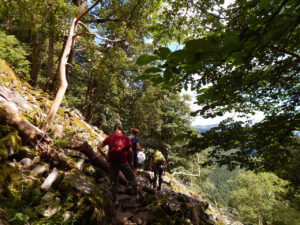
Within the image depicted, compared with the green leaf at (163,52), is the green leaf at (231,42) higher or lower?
higher

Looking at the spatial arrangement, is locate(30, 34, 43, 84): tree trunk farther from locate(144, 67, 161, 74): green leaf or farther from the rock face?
locate(144, 67, 161, 74): green leaf

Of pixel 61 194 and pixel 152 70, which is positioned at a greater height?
pixel 152 70

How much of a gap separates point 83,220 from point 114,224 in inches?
40.3

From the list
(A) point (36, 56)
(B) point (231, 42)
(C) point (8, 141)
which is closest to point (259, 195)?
(B) point (231, 42)

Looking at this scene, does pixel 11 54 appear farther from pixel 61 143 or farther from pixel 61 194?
pixel 61 194

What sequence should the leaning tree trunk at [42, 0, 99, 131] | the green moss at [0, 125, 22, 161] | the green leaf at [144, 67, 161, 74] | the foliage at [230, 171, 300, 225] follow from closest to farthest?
the green leaf at [144, 67, 161, 74] → the green moss at [0, 125, 22, 161] → the leaning tree trunk at [42, 0, 99, 131] → the foliage at [230, 171, 300, 225]

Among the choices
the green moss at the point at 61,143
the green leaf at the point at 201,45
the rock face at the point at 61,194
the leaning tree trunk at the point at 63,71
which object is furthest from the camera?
the leaning tree trunk at the point at 63,71

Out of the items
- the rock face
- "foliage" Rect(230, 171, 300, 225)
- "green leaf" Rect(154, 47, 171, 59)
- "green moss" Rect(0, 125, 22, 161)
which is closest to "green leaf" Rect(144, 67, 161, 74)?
"green leaf" Rect(154, 47, 171, 59)

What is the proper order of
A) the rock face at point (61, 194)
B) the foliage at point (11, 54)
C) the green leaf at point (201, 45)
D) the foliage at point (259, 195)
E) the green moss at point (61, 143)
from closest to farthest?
the green leaf at point (201, 45)
the rock face at point (61, 194)
the green moss at point (61, 143)
the foliage at point (11, 54)
the foliage at point (259, 195)

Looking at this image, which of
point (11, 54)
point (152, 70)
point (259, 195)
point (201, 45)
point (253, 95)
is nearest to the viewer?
point (201, 45)

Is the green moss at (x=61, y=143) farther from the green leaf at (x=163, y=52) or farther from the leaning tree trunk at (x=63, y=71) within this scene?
the green leaf at (x=163, y=52)

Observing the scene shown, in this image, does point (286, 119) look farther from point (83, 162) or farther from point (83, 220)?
point (83, 162)

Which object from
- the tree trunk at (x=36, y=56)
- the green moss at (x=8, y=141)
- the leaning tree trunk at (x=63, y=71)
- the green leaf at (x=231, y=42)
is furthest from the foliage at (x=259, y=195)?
the tree trunk at (x=36, y=56)

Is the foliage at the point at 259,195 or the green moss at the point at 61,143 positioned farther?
the foliage at the point at 259,195
